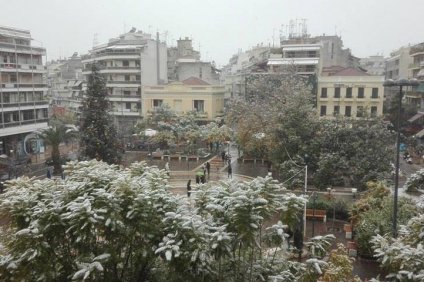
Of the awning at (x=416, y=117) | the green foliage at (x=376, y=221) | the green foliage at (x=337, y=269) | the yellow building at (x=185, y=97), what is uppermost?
the yellow building at (x=185, y=97)

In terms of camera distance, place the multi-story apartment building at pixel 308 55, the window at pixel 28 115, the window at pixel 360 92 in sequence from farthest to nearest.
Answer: the multi-story apartment building at pixel 308 55 < the window at pixel 360 92 < the window at pixel 28 115

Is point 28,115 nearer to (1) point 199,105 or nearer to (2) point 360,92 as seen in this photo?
(1) point 199,105

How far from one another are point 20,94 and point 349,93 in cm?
3176

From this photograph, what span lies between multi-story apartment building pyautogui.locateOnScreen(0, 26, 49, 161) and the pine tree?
7559 mm

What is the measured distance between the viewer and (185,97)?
48.1 metres

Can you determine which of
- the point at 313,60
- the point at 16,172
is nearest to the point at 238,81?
the point at 313,60

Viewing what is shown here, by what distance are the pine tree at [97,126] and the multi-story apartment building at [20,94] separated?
298 inches

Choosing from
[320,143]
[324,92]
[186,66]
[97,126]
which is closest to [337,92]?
[324,92]

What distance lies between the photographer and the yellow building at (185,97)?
48.0 metres

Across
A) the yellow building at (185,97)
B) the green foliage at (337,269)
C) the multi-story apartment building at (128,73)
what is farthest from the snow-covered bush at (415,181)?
the multi-story apartment building at (128,73)

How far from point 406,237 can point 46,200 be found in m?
7.59

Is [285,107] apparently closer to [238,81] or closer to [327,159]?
[327,159]

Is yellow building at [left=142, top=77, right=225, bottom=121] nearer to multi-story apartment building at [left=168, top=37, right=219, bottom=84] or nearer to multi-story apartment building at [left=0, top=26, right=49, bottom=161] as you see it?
multi-story apartment building at [left=168, top=37, right=219, bottom=84]

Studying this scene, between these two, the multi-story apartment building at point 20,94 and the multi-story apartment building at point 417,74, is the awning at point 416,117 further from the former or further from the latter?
the multi-story apartment building at point 20,94
